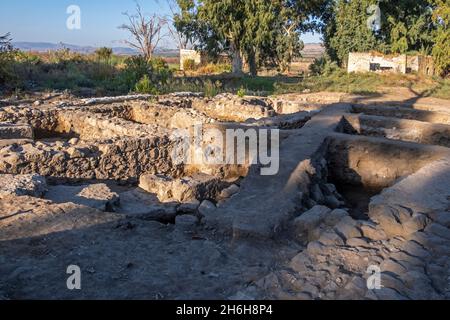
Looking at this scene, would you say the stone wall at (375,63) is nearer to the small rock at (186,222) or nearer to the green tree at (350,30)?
the green tree at (350,30)

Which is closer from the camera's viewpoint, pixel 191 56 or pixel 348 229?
pixel 348 229

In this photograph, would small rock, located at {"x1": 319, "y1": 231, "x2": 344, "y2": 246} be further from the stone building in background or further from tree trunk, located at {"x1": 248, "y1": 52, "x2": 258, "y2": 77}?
tree trunk, located at {"x1": 248, "y1": 52, "x2": 258, "y2": 77}

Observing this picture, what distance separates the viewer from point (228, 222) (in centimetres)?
342

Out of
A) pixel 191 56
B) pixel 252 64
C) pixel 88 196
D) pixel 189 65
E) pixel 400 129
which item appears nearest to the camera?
pixel 88 196

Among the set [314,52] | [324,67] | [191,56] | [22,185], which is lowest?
[22,185]

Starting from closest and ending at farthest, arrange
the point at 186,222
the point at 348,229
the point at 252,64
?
the point at 348,229 < the point at 186,222 < the point at 252,64

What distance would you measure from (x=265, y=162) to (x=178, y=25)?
67.0ft

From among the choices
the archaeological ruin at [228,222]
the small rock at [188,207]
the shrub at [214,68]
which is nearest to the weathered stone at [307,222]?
the archaeological ruin at [228,222]

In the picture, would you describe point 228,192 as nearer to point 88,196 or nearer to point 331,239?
point 88,196

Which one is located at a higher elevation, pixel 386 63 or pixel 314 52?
pixel 314 52

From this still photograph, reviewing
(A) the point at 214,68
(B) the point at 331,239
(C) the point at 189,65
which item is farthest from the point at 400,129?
(C) the point at 189,65

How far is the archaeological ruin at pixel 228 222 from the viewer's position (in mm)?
2512

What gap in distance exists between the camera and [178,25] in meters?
23.5

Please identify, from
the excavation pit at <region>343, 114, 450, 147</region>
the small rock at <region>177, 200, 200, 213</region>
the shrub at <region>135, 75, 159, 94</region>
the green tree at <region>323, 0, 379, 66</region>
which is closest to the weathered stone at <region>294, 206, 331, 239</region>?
the small rock at <region>177, 200, 200, 213</region>
